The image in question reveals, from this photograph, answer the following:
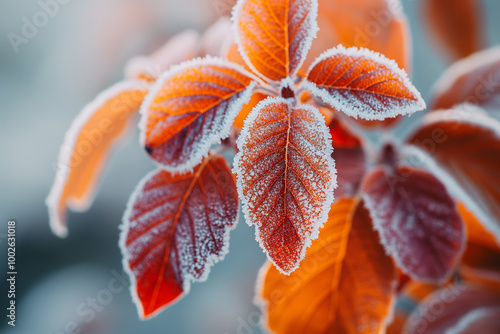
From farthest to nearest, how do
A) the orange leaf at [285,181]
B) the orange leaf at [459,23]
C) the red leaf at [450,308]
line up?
the orange leaf at [459,23], the red leaf at [450,308], the orange leaf at [285,181]

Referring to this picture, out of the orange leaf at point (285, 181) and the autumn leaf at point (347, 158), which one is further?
the autumn leaf at point (347, 158)

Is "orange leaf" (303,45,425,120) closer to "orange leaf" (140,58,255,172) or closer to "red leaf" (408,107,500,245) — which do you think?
"orange leaf" (140,58,255,172)

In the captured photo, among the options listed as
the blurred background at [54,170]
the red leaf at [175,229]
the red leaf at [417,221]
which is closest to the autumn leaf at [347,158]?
the red leaf at [417,221]

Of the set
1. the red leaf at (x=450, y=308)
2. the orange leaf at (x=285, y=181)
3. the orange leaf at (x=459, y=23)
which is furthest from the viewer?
the orange leaf at (x=459, y=23)

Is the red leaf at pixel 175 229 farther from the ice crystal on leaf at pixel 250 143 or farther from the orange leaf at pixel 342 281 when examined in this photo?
the orange leaf at pixel 342 281

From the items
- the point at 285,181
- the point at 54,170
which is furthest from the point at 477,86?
the point at 54,170

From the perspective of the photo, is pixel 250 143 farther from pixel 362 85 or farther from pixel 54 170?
pixel 54 170
